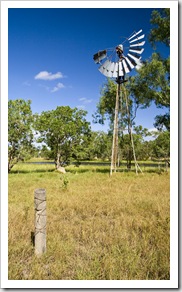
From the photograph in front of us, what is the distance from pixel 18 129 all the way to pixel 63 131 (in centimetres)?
342

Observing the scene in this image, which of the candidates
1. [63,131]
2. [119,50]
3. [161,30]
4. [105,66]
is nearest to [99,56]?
[105,66]

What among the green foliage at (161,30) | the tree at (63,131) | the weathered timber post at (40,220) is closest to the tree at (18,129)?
the tree at (63,131)

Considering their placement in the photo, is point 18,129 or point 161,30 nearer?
point 161,30

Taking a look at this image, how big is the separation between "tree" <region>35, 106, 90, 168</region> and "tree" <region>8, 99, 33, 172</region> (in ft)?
4.24

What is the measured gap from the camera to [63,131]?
669 inches

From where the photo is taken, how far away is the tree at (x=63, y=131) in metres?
16.8

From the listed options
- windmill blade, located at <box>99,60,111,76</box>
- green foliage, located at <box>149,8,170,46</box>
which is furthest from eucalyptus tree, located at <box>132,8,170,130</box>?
windmill blade, located at <box>99,60,111,76</box>

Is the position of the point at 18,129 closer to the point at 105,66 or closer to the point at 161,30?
the point at 105,66

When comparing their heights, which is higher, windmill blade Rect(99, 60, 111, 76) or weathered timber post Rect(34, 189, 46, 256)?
windmill blade Rect(99, 60, 111, 76)

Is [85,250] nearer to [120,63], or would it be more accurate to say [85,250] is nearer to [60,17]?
[60,17]

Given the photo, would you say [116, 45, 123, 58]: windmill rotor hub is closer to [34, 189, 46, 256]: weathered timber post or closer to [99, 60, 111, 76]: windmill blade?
[99, 60, 111, 76]: windmill blade

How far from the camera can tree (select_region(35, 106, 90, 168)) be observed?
55.2 feet

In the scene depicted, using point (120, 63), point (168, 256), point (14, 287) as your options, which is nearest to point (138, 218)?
point (168, 256)

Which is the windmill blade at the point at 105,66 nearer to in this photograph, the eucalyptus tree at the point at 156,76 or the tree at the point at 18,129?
the eucalyptus tree at the point at 156,76
